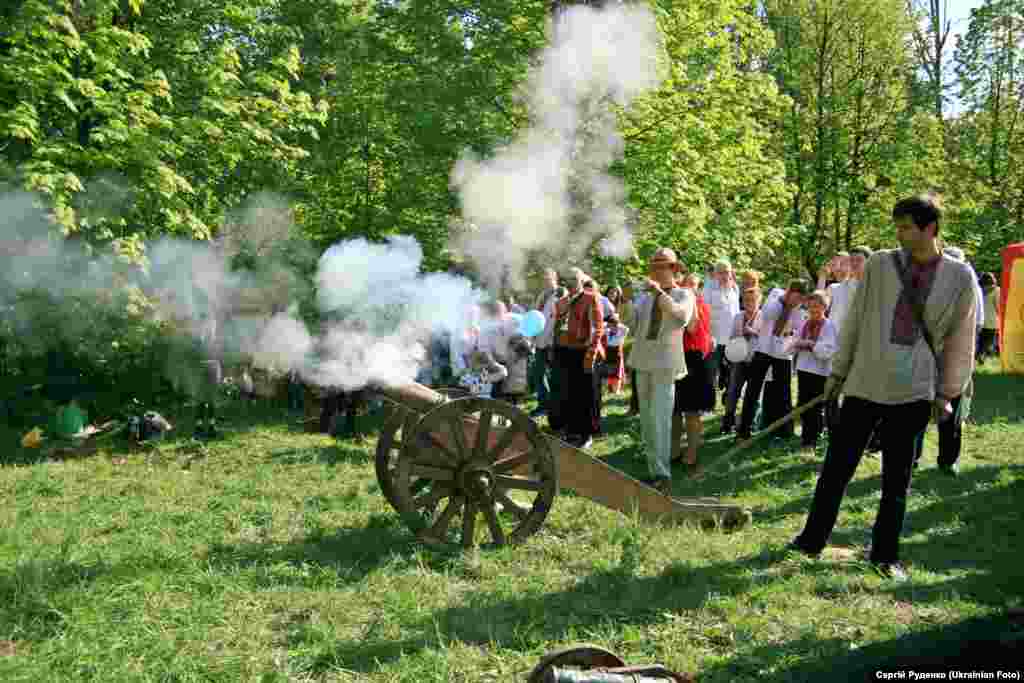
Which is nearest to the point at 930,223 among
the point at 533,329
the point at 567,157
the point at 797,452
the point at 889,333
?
the point at 889,333

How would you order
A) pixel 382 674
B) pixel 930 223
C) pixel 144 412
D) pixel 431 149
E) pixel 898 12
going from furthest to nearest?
pixel 898 12
pixel 431 149
pixel 144 412
pixel 930 223
pixel 382 674

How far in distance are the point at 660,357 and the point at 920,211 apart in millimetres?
2527

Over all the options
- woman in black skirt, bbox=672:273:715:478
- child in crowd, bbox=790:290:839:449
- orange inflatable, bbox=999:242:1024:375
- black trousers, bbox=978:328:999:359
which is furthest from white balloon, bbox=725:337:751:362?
black trousers, bbox=978:328:999:359

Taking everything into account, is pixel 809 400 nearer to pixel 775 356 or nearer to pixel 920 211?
pixel 775 356

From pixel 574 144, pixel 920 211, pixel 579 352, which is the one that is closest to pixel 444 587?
pixel 920 211

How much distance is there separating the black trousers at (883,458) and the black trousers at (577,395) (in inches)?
155

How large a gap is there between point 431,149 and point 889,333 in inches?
348

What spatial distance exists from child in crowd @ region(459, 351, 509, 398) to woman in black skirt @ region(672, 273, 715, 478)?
1.79 m

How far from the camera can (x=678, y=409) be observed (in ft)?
25.6

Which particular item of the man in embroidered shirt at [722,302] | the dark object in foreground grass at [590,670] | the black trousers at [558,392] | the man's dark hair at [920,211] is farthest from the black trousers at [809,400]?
→ the dark object in foreground grass at [590,670]

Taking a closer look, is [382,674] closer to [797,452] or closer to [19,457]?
[797,452]

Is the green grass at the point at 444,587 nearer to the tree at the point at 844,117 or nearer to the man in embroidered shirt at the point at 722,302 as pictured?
the man in embroidered shirt at the point at 722,302

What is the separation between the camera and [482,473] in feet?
16.8

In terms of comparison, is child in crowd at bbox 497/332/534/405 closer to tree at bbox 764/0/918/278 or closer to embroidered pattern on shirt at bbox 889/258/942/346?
embroidered pattern on shirt at bbox 889/258/942/346
